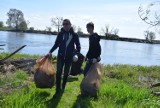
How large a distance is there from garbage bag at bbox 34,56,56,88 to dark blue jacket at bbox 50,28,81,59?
22.0 inches

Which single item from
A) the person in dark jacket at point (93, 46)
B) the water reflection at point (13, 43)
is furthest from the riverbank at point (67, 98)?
the water reflection at point (13, 43)

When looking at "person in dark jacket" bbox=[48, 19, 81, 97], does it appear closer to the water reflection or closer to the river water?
the river water

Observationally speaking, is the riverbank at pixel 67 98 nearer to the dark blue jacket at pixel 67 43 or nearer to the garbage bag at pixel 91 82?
the garbage bag at pixel 91 82

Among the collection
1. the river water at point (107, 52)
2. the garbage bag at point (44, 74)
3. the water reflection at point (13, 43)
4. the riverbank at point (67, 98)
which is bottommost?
the river water at point (107, 52)

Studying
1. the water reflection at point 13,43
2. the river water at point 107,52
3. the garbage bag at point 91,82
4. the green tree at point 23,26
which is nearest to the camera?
the garbage bag at point 91,82

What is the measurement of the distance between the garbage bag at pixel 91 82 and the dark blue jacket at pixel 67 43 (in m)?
0.65

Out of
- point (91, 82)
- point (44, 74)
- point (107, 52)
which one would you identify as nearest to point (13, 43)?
point (107, 52)

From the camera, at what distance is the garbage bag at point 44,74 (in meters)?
7.84

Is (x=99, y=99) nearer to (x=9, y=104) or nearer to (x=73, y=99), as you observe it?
(x=73, y=99)

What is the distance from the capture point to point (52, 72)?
810 cm

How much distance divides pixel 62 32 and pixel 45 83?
1.40 metres

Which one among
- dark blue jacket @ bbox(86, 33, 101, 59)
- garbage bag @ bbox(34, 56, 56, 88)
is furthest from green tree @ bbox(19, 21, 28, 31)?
dark blue jacket @ bbox(86, 33, 101, 59)

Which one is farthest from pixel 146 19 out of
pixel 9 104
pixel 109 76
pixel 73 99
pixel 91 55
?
pixel 109 76

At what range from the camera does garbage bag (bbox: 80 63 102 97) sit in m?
7.70
